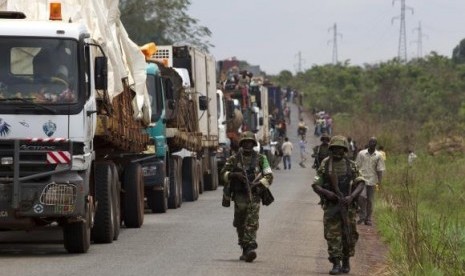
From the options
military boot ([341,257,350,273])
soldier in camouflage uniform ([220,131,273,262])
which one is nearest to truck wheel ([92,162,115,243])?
soldier in camouflage uniform ([220,131,273,262])

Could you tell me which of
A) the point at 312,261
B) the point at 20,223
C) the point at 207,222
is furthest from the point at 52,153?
the point at 207,222

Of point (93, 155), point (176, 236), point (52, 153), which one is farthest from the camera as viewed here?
point (176, 236)

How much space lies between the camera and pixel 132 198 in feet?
78.2

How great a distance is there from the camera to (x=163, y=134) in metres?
29.1

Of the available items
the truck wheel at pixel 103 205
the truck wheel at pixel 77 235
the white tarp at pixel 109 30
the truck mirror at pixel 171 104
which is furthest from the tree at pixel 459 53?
the truck wheel at pixel 77 235

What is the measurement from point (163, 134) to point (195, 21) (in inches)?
1856

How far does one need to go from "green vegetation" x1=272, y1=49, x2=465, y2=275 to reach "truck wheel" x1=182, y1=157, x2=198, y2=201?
4.55 metres

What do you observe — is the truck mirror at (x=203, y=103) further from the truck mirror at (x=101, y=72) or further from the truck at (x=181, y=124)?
the truck mirror at (x=101, y=72)

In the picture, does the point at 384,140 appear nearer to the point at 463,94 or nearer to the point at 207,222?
the point at 463,94

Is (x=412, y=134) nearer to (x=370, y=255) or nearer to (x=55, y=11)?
(x=370, y=255)

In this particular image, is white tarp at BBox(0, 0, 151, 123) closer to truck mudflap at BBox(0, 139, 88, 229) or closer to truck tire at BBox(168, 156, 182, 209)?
truck mudflap at BBox(0, 139, 88, 229)

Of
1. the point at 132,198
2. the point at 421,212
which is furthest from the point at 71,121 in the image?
the point at 421,212

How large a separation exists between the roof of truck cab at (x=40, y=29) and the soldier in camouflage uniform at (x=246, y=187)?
2.66 meters

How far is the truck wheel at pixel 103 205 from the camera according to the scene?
20.2m
